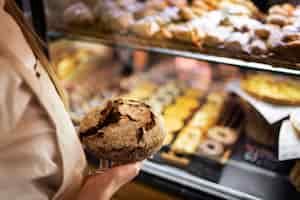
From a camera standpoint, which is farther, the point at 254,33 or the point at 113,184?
the point at 254,33

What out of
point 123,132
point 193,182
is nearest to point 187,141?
point 193,182

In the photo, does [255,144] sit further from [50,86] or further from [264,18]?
[50,86]

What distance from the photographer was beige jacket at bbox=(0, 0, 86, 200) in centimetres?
77

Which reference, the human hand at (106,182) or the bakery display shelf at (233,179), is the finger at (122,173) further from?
the bakery display shelf at (233,179)

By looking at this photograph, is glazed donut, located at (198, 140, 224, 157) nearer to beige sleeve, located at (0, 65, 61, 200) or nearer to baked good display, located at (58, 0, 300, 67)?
baked good display, located at (58, 0, 300, 67)

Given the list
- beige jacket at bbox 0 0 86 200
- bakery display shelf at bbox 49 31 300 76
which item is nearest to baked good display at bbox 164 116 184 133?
bakery display shelf at bbox 49 31 300 76

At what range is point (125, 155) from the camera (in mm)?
1014

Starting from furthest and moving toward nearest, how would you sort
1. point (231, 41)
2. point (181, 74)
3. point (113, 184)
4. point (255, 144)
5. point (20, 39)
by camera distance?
point (181, 74), point (255, 144), point (231, 41), point (113, 184), point (20, 39)

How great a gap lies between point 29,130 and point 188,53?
82 centimetres

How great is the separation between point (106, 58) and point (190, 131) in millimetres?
923

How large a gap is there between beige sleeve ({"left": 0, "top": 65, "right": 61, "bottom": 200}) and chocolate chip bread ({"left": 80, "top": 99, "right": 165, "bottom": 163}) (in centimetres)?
19

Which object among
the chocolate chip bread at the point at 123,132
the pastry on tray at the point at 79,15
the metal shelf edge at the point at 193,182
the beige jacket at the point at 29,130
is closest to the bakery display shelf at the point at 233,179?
the metal shelf edge at the point at 193,182

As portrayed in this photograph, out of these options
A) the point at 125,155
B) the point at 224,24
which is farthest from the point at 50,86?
the point at 224,24

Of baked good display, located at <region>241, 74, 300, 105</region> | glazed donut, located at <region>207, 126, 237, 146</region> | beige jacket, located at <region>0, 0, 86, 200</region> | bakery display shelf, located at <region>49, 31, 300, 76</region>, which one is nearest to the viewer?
beige jacket, located at <region>0, 0, 86, 200</region>
